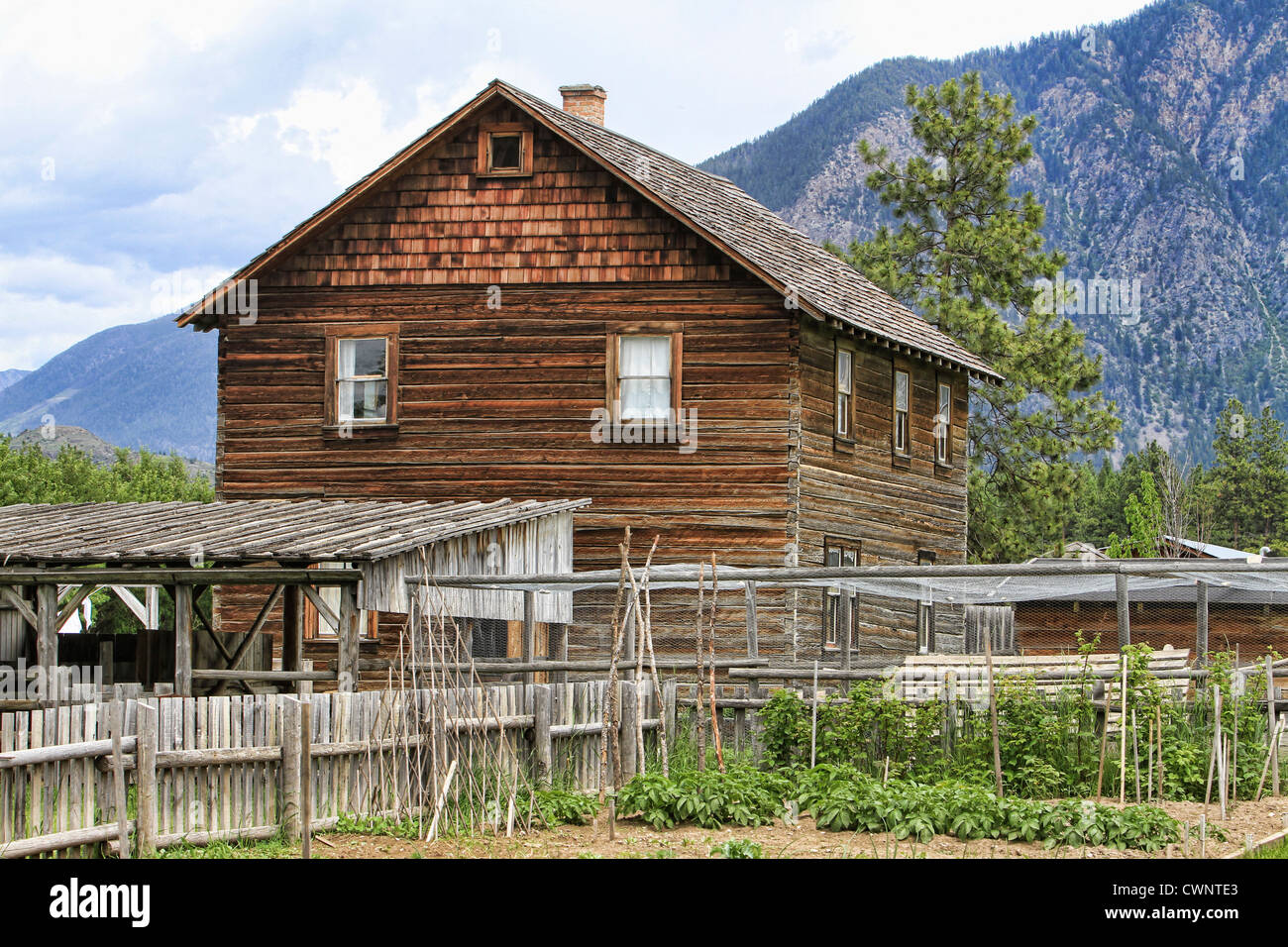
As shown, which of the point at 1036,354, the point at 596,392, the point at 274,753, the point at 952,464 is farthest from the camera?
the point at 1036,354

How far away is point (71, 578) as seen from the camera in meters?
18.9

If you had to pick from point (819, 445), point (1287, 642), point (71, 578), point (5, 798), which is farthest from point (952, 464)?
point (5, 798)

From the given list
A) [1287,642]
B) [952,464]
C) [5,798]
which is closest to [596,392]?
[952,464]

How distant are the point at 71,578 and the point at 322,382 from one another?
890cm

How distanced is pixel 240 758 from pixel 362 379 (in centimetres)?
1477

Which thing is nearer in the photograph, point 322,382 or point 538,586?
point 538,586

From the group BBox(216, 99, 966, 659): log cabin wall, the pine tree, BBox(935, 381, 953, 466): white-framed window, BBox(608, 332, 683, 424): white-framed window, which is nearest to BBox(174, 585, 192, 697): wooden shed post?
BBox(216, 99, 966, 659): log cabin wall

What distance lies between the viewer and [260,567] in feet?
65.2

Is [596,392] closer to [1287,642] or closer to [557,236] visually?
[557,236]

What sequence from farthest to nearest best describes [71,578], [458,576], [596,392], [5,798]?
1. [596,392]
2. [458,576]
3. [71,578]
4. [5,798]

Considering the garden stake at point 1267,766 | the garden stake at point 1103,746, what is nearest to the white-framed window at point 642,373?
the garden stake at point 1103,746

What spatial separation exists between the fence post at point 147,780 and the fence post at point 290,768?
122cm

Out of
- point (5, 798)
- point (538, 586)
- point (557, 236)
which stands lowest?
point (5, 798)

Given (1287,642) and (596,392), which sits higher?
(596,392)
